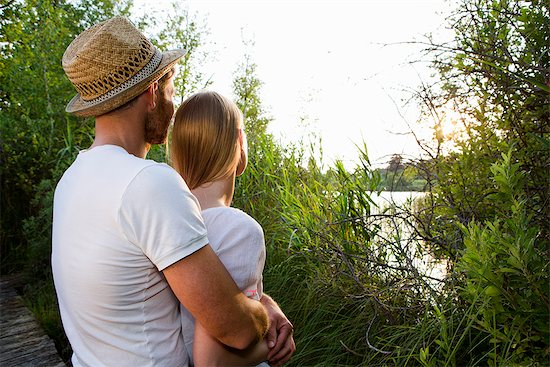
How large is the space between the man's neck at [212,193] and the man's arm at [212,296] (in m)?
0.42

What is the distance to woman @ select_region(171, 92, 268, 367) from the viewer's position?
1.43 meters

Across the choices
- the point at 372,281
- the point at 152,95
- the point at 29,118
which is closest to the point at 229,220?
the point at 152,95

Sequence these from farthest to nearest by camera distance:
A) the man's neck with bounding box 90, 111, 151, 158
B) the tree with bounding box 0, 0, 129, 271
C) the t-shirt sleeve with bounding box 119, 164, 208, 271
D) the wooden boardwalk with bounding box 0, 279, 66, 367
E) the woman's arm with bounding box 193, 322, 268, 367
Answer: the tree with bounding box 0, 0, 129, 271
the wooden boardwalk with bounding box 0, 279, 66, 367
the man's neck with bounding box 90, 111, 151, 158
the woman's arm with bounding box 193, 322, 268, 367
the t-shirt sleeve with bounding box 119, 164, 208, 271

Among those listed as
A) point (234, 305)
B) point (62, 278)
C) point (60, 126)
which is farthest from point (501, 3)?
point (60, 126)

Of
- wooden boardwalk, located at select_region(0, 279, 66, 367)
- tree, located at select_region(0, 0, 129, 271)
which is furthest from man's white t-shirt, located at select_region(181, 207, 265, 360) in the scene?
tree, located at select_region(0, 0, 129, 271)

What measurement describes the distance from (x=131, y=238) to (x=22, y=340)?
9.63 feet

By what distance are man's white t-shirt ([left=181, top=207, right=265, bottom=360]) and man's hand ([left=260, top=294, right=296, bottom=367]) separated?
126mm

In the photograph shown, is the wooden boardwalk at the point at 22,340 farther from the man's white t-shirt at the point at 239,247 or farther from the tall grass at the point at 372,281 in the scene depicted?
the man's white t-shirt at the point at 239,247

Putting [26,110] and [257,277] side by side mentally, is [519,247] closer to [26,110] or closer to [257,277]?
[257,277]

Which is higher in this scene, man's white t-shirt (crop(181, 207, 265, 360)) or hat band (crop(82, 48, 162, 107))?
hat band (crop(82, 48, 162, 107))

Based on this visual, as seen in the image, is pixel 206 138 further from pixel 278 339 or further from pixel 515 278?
pixel 515 278

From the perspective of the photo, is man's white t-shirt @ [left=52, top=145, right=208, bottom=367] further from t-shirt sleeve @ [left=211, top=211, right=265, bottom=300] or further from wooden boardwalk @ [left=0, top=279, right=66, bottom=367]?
Answer: wooden boardwalk @ [left=0, top=279, right=66, bottom=367]

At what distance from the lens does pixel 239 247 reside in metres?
1.44

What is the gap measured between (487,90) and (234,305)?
5.70ft
